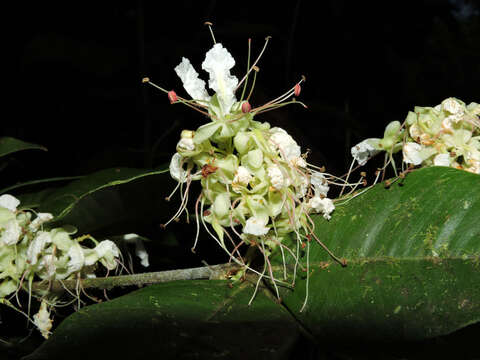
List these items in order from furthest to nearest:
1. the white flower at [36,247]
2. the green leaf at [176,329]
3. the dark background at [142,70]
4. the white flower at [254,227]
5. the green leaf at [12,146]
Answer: the dark background at [142,70] < the green leaf at [12,146] < the white flower at [36,247] < the white flower at [254,227] < the green leaf at [176,329]

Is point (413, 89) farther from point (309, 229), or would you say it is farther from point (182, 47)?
point (309, 229)

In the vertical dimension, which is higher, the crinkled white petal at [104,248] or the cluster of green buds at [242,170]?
the cluster of green buds at [242,170]

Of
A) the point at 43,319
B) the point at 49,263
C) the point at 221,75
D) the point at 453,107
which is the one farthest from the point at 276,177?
the point at 43,319

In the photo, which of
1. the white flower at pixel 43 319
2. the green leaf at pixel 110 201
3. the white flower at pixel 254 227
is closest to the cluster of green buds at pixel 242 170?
the white flower at pixel 254 227

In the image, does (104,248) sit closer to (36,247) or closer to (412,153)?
(36,247)

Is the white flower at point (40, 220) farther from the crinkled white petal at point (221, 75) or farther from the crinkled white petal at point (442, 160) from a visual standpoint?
the crinkled white petal at point (442, 160)

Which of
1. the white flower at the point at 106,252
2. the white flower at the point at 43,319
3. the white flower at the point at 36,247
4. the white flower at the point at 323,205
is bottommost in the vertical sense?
the white flower at the point at 43,319

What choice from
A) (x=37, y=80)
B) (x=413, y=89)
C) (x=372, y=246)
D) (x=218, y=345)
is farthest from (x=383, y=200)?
(x=413, y=89)
